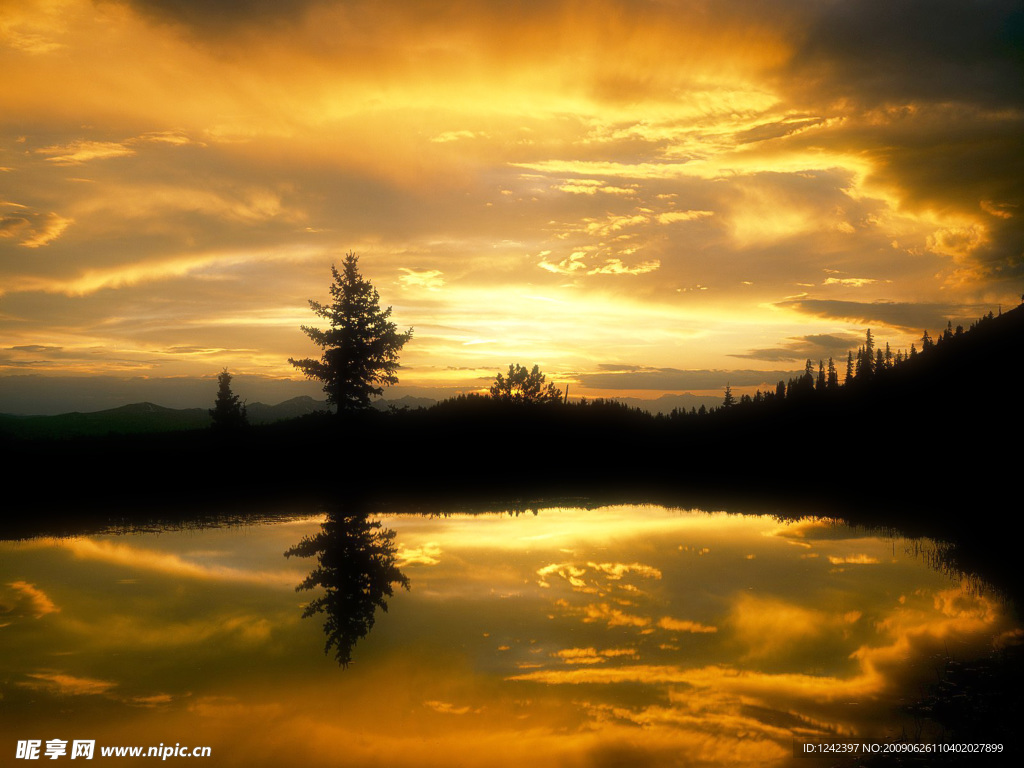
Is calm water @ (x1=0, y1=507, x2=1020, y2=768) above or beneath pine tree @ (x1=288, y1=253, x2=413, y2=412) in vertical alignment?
beneath

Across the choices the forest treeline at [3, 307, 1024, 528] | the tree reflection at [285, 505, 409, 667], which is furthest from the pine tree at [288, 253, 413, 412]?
the tree reflection at [285, 505, 409, 667]

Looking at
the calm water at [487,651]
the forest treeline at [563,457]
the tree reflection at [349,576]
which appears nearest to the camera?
the calm water at [487,651]

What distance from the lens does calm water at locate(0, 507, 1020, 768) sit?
9.12 m

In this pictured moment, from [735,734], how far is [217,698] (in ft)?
25.7

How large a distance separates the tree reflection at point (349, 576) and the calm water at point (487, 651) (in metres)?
0.14

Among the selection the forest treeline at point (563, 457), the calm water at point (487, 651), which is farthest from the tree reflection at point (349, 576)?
the forest treeline at point (563, 457)

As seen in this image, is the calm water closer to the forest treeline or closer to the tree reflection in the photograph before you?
the tree reflection

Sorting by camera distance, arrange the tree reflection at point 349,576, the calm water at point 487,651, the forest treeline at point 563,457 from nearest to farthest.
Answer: the calm water at point 487,651, the tree reflection at point 349,576, the forest treeline at point 563,457

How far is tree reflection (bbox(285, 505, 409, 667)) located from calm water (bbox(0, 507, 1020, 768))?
140 mm

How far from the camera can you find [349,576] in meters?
17.8

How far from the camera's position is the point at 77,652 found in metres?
12.3

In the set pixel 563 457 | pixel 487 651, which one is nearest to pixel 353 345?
pixel 563 457

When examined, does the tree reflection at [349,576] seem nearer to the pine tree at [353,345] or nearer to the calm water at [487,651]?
the calm water at [487,651]

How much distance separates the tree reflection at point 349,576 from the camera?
13.6 meters
